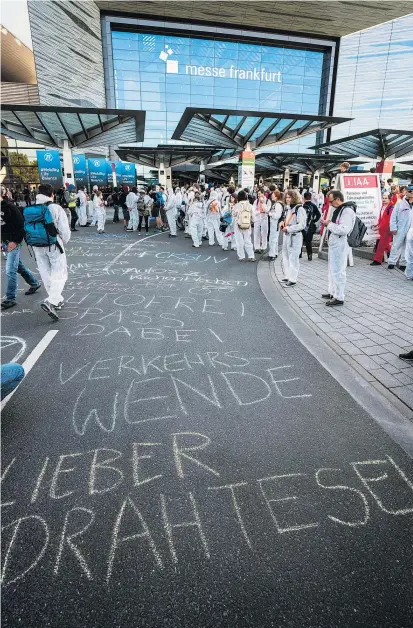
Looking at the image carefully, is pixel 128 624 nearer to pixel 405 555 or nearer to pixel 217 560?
pixel 217 560

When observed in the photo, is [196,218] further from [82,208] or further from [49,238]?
[82,208]

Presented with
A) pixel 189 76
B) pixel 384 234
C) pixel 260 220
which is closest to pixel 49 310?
pixel 260 220

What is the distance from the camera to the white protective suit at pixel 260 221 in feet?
35.4

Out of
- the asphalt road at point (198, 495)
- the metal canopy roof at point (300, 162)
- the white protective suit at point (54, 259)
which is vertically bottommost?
the asphalt road at point (198, 495)

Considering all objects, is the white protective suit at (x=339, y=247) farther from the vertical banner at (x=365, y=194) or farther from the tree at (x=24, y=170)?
the tree at (x=24, y=170)

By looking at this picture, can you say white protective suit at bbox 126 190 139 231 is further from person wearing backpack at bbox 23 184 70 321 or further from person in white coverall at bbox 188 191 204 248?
person wearing backpack at bbox 23 184 70 321

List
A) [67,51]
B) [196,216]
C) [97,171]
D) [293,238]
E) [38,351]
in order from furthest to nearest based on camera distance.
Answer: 1. [67,51]
2. [97,171]
3. [196,216]
4. [293,238]
5. [38,351]

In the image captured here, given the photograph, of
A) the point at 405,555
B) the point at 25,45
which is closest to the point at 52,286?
the point at 405,555

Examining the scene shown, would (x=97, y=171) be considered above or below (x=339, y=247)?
above

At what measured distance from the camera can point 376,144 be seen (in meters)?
24.0

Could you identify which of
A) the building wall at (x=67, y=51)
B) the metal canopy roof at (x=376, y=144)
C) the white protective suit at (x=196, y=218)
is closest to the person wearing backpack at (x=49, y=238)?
the white protective suit at (x=196, y=218)

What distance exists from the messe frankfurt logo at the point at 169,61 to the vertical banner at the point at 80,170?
769 inches

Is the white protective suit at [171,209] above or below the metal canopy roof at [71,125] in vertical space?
below

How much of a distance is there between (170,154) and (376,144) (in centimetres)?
1455
